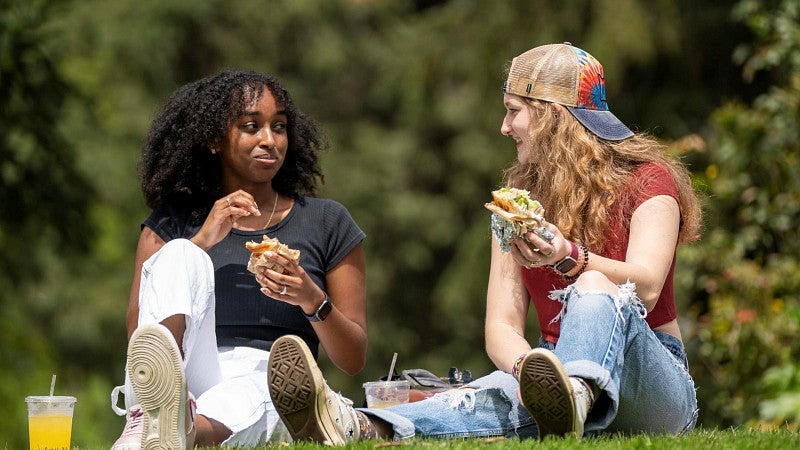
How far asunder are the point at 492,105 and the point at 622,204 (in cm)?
852

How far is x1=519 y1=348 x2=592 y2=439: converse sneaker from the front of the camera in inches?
135

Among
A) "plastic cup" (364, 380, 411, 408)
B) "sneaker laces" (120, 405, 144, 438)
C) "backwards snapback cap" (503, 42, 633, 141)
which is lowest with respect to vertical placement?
"sneaker laces" (120, 405, 144, 438)

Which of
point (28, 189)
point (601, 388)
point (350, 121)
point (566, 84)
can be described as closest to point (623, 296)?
point (601, 388)

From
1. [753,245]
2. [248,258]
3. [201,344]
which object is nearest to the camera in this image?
[201,344]

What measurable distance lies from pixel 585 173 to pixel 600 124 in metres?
0.22

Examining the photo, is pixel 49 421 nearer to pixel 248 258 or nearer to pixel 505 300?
pixel 248 258

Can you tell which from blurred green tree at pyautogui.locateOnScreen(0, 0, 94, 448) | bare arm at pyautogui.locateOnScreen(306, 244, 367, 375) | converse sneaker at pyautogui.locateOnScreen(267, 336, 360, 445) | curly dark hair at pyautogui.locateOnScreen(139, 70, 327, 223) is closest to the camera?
converse sneaker at pyautogui.locateOnScreen(267, 336, 360, 445)

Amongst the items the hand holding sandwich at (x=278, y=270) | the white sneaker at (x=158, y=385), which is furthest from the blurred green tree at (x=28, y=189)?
the white sneaker at (x=158, y=385)

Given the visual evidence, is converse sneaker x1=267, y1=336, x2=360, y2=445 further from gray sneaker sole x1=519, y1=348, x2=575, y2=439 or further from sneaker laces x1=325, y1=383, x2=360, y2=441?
gray sneaker sole x1=519, y1=348, x2=575, y2=439

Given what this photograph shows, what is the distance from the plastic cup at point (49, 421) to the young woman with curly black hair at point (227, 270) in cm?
42

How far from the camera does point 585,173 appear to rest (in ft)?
13.3

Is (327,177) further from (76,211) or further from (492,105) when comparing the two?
(76,211)

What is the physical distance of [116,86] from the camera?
13289 mm

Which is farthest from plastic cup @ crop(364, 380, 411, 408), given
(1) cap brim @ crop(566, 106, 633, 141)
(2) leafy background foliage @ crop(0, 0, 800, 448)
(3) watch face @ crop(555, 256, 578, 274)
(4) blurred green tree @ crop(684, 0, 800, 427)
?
(2) leafy background foliage @ crop(0, 0, 800, 448)
